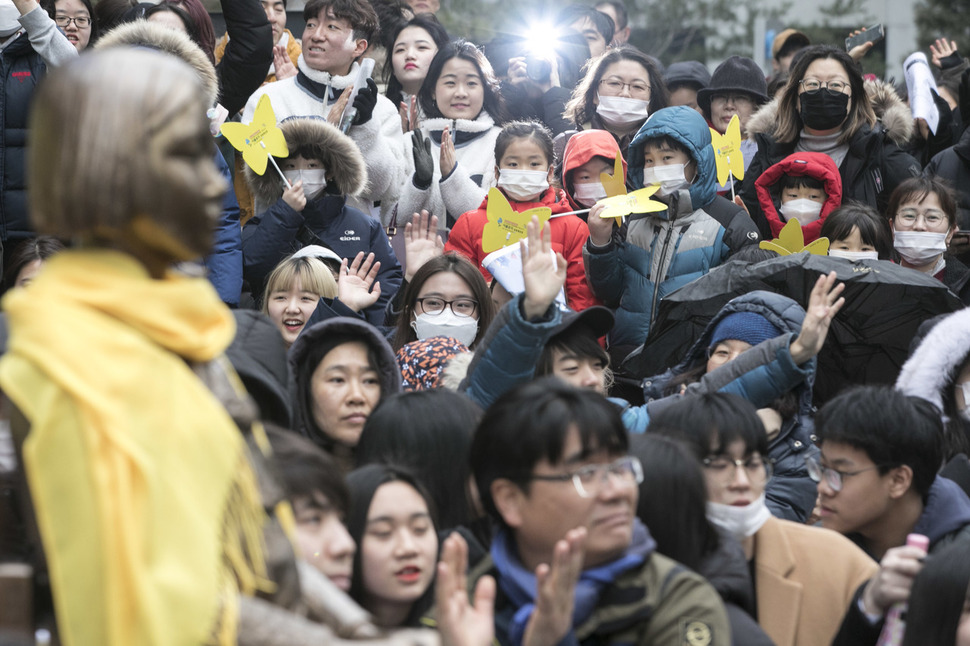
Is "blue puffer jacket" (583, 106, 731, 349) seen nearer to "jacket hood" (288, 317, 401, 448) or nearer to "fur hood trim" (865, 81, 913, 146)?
"fur hood trim" (865, 81, 913, 146)

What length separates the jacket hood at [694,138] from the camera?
6.63 m

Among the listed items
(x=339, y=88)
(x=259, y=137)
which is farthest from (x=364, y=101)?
(x=259, y=137)

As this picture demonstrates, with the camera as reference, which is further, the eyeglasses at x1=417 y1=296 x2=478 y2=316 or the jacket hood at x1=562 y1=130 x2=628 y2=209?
the jacket hood at x1=562 y1=130 x2=628 y2=209

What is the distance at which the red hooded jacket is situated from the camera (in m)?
6.81

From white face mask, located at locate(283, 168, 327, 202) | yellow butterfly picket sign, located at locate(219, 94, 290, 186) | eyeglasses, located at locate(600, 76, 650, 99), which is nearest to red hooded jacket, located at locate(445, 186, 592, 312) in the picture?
white face mask, located at locate(283, 168, 327, 202)

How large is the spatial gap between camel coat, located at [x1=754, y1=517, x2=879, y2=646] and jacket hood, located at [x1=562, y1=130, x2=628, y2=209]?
3.79m

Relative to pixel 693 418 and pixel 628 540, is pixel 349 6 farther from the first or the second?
pixel 628 540

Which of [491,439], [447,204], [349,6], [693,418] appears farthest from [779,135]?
[491,439]

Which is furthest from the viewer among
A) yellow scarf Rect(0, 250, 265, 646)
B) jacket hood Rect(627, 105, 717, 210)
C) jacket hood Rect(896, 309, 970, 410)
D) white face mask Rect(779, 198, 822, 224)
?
white face mask Rect(779, 198, 822, 224)

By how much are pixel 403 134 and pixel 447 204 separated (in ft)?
2.98

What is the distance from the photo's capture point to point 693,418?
3.82 metres

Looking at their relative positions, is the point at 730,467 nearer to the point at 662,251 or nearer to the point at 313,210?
the point at 662,251

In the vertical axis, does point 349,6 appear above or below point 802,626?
above

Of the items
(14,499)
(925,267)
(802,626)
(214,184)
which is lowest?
(802,626)
